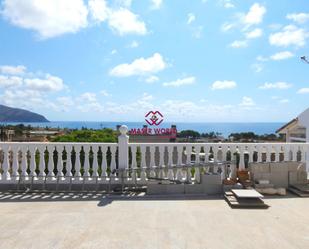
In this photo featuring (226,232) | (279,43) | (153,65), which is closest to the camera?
(226,232)

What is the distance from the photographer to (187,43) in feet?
40.0

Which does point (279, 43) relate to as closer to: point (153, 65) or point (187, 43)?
point (187, 43)

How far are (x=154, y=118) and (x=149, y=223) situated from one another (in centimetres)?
454

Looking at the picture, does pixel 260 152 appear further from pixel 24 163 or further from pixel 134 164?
pixel 24 163

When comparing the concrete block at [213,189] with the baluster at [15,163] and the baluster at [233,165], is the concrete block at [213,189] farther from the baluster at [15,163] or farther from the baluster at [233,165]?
the baluster at [15,163]

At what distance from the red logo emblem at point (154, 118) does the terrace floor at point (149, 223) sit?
10.4 ft

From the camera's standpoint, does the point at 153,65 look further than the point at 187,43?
Yes

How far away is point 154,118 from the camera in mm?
8641

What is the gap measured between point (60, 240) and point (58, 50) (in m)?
10.6

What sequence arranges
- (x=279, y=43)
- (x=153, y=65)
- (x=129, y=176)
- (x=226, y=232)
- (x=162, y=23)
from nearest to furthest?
(x=226, y=232)
(x=129, y=176)
(x=162, y=23)
(x=279, y=43)
(x=153, y=65)

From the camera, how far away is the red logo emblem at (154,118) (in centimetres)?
857

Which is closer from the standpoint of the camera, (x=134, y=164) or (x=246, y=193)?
(x=246, y=193)

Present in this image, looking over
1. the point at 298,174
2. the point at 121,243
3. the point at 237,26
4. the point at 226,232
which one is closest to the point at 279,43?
the point at 237,26

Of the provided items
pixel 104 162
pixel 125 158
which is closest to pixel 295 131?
pixel 125 158
